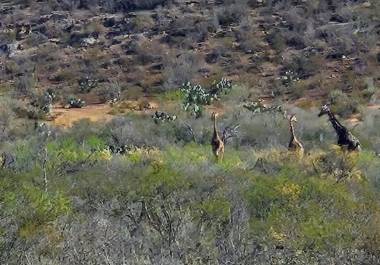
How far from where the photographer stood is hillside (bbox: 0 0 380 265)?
1066 cm

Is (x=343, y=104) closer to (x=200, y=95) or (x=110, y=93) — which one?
(x=200, y=95)

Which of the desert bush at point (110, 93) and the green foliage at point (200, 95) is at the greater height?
the green foliage at point (200, 95)

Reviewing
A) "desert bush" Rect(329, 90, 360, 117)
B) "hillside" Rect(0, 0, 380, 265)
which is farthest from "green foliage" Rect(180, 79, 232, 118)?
"desert bush" Rect(329, 90, 360, 117)

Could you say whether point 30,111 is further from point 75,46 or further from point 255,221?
point 255,221

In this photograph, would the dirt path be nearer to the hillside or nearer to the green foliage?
the hillside

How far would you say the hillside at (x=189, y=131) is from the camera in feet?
35.0

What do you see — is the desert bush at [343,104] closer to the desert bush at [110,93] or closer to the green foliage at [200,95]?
the green foliage at [200,95]

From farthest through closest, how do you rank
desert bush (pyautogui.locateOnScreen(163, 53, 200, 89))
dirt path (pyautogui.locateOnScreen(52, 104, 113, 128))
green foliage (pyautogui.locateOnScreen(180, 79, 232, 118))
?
desert bush (pyautogui.locateOnScreen(163, 53, 200, 89)) → dirt path (pyautogui.locateOnScreen(52, 104, 113, 128)) → green foliage (pyautogui.locateOnScreen(180, 79, 232, 118))

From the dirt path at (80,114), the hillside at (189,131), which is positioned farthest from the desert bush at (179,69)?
the dirt path at (80,114)

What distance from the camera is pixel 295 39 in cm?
4297

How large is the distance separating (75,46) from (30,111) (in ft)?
44.0

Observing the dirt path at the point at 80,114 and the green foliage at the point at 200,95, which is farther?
the dirt path at the point at 80,114

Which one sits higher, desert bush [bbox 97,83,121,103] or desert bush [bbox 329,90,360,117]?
desert bush [bbox 329,90,360,117]

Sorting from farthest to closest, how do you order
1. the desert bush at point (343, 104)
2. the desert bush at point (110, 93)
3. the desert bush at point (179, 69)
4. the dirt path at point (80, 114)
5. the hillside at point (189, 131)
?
1. the desert bush at point (179, 69)
2. the desert bush at point (110, 93)
3. the desert bush at point (343, 104)
4. the dirt path at point (80, 114)
5. the hillside at point (189, 131)
